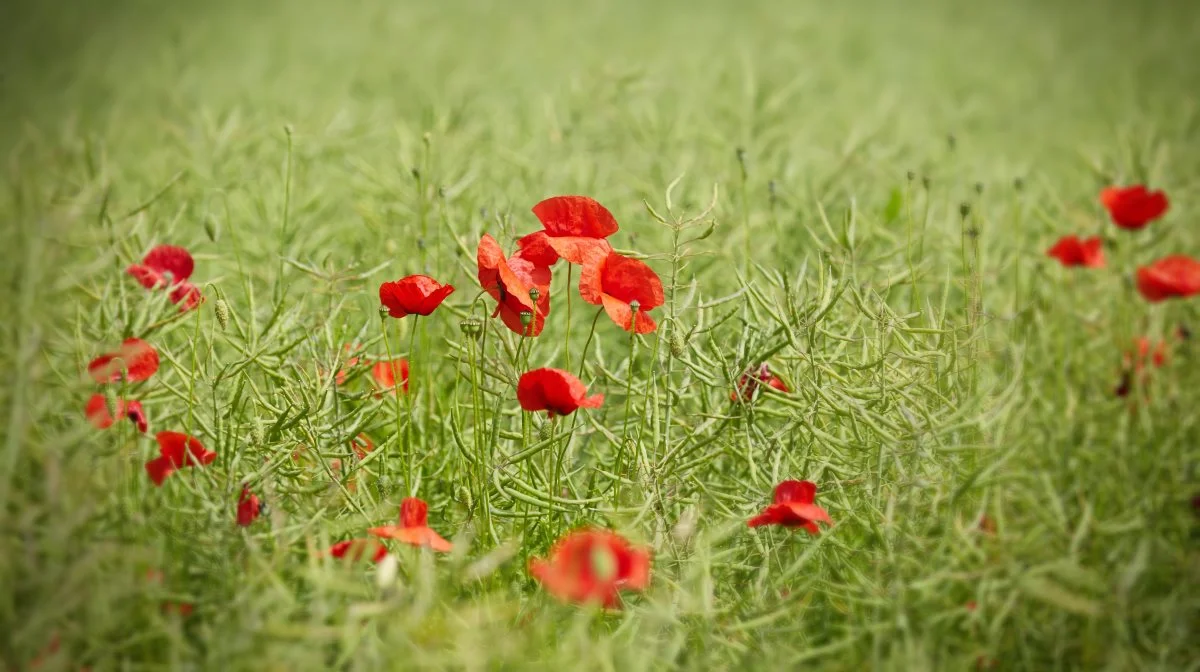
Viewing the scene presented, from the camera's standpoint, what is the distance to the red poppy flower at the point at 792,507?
3.23 ft

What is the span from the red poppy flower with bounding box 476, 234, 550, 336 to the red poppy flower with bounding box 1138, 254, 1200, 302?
2.85ft

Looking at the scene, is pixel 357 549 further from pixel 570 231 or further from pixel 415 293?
pixel 570 231

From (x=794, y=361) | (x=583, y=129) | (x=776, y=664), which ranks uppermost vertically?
(x=583, y=129)

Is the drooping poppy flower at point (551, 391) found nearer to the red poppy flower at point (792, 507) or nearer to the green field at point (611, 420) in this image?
the green field at point (611, 420)

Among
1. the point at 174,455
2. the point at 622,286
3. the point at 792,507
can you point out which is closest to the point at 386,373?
the point at 174,455

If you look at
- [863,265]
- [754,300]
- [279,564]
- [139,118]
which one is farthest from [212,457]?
[139,118]

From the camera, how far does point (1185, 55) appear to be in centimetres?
453

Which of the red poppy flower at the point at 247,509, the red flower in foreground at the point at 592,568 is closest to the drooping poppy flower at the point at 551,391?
the red flower in foreground at the point at 592,568

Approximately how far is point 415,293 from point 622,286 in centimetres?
21

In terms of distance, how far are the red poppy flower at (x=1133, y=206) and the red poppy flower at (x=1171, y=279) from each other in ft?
0.31

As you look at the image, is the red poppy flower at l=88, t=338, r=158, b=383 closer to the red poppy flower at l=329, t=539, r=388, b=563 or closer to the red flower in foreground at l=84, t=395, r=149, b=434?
the red flower in foreground at l=84, t=395, r=149, b=434

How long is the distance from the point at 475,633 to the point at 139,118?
2900 millimetres

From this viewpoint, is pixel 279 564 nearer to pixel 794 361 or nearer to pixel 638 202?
pixel 794 361

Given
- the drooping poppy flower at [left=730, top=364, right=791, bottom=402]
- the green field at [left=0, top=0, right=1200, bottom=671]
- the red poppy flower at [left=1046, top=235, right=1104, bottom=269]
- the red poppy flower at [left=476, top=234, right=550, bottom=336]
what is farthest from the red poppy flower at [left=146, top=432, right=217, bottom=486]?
the red poppy flower at [left=1046, top=235, right=1104, bottom=269]
